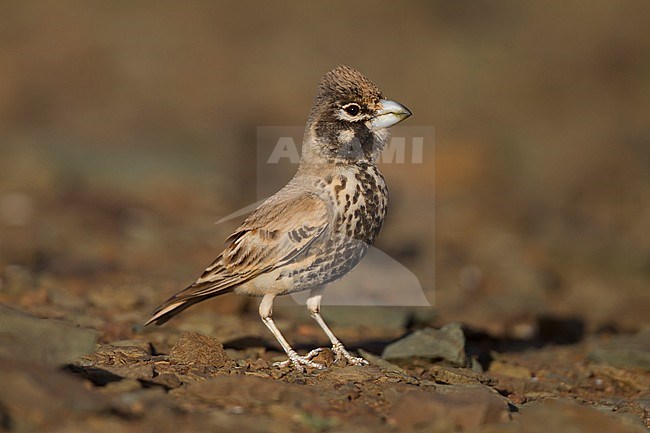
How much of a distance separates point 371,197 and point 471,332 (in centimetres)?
308

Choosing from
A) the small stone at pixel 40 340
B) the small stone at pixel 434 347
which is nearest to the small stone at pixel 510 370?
the small stone at pixel 434 347

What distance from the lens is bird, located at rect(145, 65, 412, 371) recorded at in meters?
6.67

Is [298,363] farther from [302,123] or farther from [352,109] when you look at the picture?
[302,123]

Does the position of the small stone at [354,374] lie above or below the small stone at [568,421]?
below

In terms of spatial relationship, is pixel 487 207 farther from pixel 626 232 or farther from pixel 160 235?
pixel 160 235

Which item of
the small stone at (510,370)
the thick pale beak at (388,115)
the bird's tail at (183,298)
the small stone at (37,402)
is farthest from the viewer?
the small stone at (510,370)

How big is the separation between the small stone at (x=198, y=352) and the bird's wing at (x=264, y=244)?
57cm

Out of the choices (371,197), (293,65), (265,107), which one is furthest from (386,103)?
(293,65)

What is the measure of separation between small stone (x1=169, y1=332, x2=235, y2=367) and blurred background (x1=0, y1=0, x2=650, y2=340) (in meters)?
1.83

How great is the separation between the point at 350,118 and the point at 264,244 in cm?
109

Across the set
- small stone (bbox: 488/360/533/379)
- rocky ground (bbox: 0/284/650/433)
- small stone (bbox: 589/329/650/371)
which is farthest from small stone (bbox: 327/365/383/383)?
small stone (bbox: 589/329/650/371)

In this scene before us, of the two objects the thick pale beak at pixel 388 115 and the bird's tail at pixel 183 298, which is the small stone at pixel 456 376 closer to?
the bird's tail at pixel 183 298

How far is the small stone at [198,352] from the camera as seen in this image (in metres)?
6.35

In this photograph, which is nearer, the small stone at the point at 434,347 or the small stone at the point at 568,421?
the small stone at the point at 568,421
